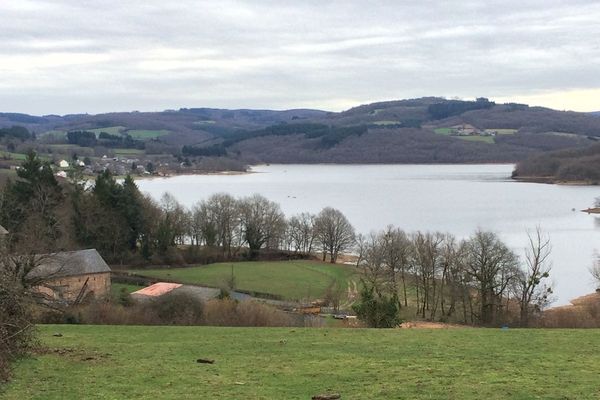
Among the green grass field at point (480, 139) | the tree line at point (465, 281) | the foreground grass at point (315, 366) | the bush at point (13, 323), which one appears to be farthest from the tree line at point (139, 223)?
the green grass field at point (480, 139)

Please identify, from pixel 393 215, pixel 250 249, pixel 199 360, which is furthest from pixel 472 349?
pixel 393 215

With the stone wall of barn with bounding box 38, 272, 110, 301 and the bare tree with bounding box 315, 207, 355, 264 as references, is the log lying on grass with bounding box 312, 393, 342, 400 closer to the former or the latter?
the stone wall of barn with bounding box 38, 272, 110, 301

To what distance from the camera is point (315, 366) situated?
35.8 ft

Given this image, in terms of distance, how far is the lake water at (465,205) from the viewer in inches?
1937

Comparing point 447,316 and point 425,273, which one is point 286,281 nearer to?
point 425,273

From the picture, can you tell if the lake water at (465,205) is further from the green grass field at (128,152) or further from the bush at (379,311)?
the green grass field at (128,152)

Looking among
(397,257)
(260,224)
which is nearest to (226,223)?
(260,224)

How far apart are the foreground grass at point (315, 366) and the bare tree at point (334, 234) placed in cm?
3823

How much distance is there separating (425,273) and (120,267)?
22012 millimetres

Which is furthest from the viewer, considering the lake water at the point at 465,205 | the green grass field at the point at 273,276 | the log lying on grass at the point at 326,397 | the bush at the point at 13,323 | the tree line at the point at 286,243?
the lake water at the point at 465,205

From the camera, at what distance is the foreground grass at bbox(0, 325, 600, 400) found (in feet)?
29.7

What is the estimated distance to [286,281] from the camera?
4141 cm

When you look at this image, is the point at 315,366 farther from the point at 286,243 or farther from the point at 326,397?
the point at 286,243

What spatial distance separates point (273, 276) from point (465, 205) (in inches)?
1621
